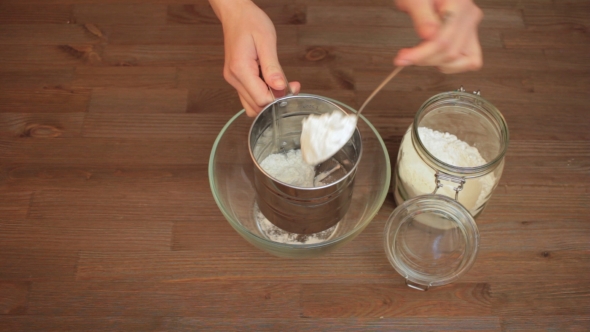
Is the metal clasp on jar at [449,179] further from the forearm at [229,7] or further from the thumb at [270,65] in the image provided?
the forearm at [229,7]

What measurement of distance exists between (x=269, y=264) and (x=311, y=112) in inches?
A: 9.8

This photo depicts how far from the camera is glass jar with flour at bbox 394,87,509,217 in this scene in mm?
753

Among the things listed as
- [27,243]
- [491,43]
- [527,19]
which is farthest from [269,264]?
[527,19]

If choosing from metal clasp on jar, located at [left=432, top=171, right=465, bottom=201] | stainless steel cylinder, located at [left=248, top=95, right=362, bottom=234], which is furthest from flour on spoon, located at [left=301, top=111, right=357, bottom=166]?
metal clasp on jar, located at [left=432, top=171, right=465, bottom=201]

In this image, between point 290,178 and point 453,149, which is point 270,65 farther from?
point 453,149

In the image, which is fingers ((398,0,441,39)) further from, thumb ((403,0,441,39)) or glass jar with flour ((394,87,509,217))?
glass jar with flour ((394,87,509,217))

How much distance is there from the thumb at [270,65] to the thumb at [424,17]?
188 millimetres

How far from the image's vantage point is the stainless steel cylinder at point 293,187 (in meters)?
0.69

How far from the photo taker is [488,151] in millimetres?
842

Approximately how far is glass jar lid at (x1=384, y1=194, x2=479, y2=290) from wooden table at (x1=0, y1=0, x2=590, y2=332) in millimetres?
49

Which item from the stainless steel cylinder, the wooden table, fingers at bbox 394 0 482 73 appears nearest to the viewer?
fingers at bbox 394 0 482 73

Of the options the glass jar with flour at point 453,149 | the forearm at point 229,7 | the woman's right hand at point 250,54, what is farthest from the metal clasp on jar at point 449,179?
the forearm at point 229,7

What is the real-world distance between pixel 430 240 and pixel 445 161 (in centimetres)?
12

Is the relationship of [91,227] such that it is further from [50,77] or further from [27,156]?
[50,77]
